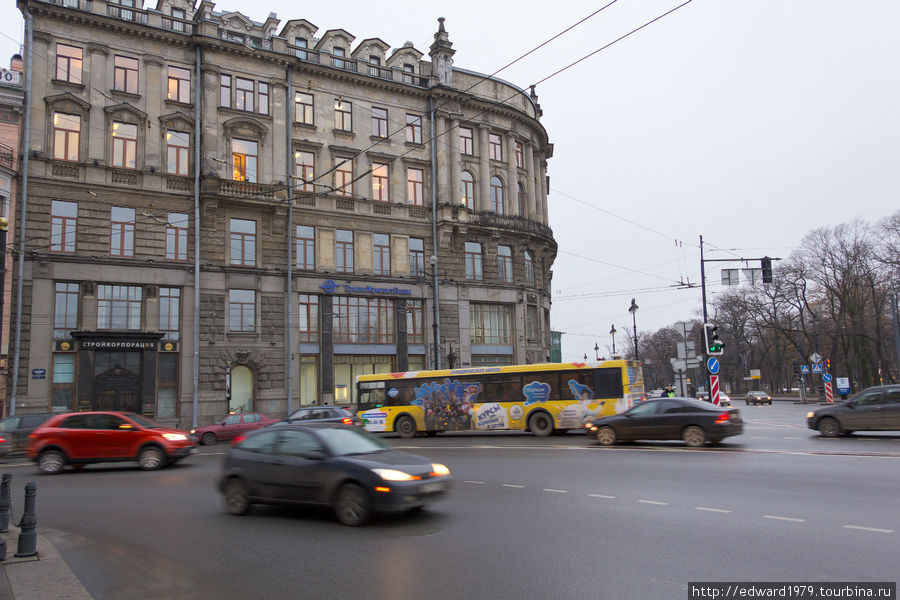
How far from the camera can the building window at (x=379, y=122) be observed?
40031 mm

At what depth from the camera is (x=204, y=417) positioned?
3209 centimetres

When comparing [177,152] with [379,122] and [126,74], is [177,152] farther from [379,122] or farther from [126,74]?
[379,122]

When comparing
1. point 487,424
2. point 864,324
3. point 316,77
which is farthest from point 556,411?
point 864,324

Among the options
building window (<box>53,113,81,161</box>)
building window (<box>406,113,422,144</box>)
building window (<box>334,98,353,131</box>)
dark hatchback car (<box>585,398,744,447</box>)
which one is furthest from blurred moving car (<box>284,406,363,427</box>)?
building window (<box>406,113,422,144</box>)

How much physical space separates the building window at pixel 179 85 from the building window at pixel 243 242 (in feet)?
23.4

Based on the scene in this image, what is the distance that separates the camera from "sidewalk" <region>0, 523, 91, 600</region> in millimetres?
5859

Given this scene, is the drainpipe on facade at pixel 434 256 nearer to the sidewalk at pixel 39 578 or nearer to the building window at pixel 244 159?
the building window at pixel 244 159

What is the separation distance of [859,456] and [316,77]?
3438 centimetres

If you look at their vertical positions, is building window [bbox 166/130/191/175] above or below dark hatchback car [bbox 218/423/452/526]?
above

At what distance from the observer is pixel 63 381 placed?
29469mm

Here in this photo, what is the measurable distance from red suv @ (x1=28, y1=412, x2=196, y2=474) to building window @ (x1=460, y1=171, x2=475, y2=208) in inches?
1147

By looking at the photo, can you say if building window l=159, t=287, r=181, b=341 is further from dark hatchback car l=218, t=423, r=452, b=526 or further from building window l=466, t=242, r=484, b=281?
dark hatchback car l=218, t=423, r=452, b=526

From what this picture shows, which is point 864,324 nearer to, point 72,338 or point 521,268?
point 521,268

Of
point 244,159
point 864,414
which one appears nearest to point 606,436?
point 864,414
